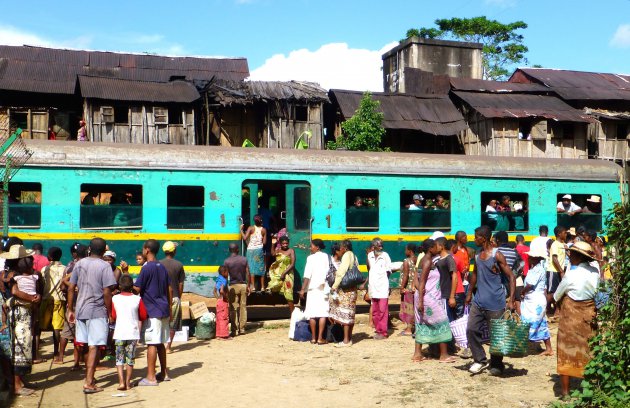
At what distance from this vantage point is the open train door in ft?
42.1

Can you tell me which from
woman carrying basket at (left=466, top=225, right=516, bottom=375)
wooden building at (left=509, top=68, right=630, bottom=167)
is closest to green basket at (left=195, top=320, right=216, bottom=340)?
woman carrying basket at (left=466, top=225, right=516, bottom=375)

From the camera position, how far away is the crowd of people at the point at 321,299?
24.4 feet

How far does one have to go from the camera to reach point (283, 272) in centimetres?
1209

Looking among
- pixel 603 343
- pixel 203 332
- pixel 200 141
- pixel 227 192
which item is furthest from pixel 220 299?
pixel 200 141

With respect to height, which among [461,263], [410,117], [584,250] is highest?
[410,117]

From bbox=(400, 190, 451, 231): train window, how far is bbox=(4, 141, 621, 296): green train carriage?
0.02m

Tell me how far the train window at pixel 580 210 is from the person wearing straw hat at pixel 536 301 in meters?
5.64

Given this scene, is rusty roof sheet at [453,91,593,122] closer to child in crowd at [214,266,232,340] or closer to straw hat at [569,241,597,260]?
child in crowd at [214,266,232,340]

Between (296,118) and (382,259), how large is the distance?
15942mm

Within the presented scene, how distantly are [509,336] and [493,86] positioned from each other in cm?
2284

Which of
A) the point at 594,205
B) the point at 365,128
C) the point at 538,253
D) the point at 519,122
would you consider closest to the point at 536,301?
the point at 538,253

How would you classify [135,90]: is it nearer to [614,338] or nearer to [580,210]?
[580,210]

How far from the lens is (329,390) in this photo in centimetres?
799

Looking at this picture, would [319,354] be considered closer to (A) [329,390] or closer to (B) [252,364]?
(B) [252,364]
